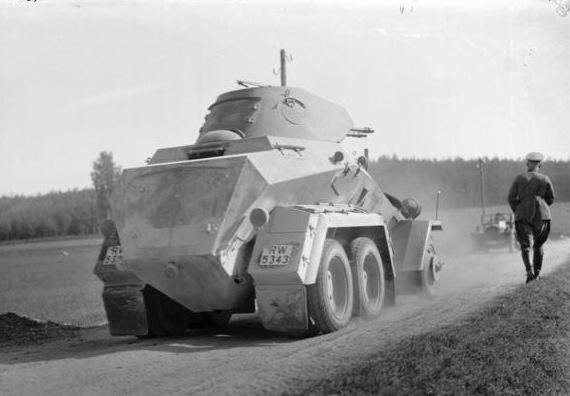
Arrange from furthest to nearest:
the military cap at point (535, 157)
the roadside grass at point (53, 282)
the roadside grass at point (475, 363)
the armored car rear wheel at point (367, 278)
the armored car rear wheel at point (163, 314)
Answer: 1. the roadside grass at point (53, 282)
2. the military cap at point (535, 157)
3. the armored car rear wheel at point (367, 278)
4. the armored car rear wheel at point (163, 314)
5. the roadside grass at point (475, 363)

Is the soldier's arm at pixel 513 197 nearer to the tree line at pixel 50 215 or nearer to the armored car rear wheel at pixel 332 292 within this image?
the armored car rear wheel at pixel 332 292

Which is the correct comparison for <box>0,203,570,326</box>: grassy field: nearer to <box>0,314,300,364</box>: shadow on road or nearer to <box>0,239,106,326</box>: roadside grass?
<box>0,239,106,326</box>: roadside grass

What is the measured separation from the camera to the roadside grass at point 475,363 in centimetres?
449

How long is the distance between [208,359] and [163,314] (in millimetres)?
2429

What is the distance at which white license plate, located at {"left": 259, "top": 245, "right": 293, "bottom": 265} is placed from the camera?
24.7 ft

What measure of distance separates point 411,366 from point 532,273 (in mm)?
6112

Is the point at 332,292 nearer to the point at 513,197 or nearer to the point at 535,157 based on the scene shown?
the point at 513,197

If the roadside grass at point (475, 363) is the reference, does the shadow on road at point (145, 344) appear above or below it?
below

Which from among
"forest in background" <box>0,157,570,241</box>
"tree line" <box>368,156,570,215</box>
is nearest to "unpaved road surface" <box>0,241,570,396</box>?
"tree line" <box>368,156,570,215</box>

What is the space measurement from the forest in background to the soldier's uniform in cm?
853

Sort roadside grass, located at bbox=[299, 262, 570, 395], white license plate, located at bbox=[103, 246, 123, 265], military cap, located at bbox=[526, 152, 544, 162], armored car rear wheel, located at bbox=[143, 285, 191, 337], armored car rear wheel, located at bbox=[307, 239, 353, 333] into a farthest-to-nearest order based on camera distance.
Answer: military cap, located at bbox=[526, 152, 544, 162]
armored car rear wheel, located at bbox=[143, 285, 191, 337]
white license plate, located at bbox=[103, 246, 123, 265]
armored car rear wheel, located at bbox=[307, 239, 353, 333]
roadside grass, located at bbox=[299, 262, 570, 395]

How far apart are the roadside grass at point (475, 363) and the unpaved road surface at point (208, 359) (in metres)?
0.35

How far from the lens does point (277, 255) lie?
7598mm

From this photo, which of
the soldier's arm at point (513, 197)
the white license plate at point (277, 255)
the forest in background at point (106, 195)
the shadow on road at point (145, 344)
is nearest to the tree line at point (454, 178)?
the forest in background at point (106, 195)
